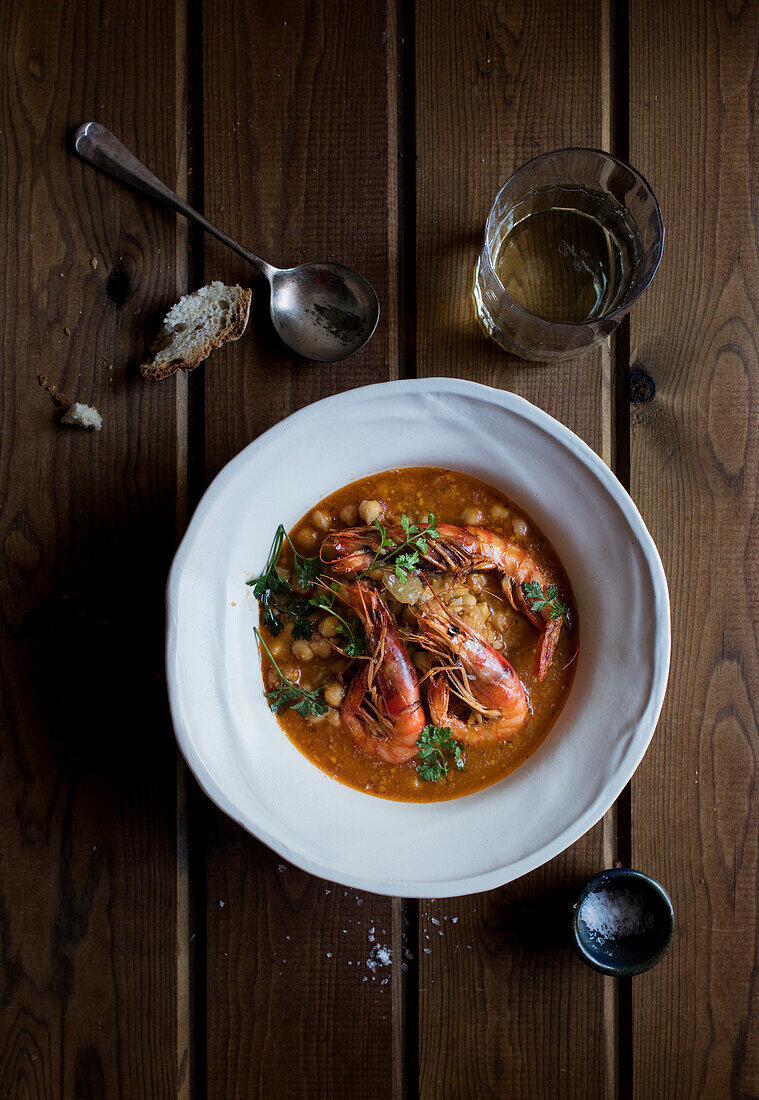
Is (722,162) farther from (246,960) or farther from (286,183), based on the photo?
(246,960)

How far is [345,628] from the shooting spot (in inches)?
71.3

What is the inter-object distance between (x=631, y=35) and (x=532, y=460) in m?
1.18

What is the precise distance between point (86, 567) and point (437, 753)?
3.31 ft

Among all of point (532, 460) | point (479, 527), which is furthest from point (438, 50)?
point (479, 527)

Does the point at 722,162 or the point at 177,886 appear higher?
the point at 722,162

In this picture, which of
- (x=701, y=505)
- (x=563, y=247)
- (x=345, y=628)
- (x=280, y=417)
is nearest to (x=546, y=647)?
(x=345, y=628)

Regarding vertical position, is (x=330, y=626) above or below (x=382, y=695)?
above

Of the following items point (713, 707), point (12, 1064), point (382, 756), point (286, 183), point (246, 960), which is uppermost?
point (286, 183)

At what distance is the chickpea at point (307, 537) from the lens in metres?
1.83

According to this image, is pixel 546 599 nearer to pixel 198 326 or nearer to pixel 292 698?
pixel 292 698

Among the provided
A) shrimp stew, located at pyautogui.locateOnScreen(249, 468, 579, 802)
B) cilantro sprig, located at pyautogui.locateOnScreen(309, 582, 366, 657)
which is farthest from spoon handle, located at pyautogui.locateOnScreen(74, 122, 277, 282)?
cilantro sprig, located at pyautogui.locateOnScreen(309, 582, 366, 657)

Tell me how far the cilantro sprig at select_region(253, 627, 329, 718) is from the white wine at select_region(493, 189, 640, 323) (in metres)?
1.08

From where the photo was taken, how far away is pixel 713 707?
1.97m

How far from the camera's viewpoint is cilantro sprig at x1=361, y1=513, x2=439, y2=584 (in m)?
1.74
